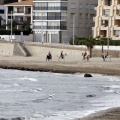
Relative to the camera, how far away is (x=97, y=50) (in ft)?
236

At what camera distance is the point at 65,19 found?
95.4m

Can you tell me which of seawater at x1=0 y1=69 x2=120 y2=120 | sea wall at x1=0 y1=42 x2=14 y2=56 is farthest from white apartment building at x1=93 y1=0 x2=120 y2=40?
seawater at x1=0 y1=69 x2=120 y2=120

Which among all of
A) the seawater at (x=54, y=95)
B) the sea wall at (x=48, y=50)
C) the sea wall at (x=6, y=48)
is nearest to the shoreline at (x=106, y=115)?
the seawater at (x=54, y=95)

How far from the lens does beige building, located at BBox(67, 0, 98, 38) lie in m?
94.1

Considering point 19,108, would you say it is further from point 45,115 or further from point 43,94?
point 43,94

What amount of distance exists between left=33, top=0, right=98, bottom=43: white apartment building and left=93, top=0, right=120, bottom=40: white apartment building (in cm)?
629

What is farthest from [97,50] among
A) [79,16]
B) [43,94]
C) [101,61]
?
[43,94]

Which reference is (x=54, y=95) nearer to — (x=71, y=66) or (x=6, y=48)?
(x=71, y=66)

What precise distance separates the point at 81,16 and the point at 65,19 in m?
2.54

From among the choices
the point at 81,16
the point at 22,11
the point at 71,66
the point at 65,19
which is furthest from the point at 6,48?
the point at 22,11

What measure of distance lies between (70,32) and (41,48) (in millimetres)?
16260

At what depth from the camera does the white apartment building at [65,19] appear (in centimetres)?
9425

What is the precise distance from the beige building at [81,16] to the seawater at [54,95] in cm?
3281

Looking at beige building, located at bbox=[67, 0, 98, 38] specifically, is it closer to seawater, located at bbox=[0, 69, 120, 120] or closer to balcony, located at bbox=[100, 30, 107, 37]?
balcony, located at bbox=[100, 30, 107, 37]
